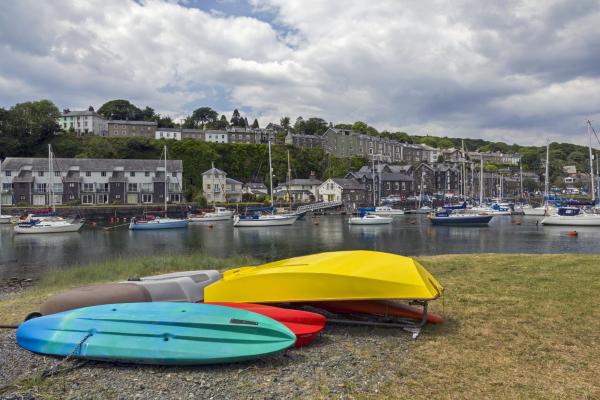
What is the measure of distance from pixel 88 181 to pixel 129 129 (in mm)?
42323

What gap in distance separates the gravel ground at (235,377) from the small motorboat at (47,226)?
1810 inches

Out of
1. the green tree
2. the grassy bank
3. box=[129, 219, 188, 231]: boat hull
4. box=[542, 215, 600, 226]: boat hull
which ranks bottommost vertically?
box=[129, 219, 188, 231]: boat hull

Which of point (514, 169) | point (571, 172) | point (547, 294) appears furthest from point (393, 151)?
point (547, 294)

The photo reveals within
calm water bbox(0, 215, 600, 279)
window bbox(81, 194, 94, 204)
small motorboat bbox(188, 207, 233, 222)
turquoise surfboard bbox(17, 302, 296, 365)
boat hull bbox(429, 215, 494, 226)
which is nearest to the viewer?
turquoise surfboard bbox(17, 302, 296, 365)

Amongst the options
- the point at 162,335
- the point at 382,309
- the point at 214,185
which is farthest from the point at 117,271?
the point at 214,185

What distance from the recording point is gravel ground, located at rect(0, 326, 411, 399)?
4.67m

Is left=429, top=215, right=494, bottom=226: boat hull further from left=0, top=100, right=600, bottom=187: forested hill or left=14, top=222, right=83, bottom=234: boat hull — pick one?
left=0, top=100, right=600, bottom=187: forested hill

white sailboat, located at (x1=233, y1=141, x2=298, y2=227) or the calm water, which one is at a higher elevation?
white sailboat, located at (x1=233, y1=141, x2=298, y2=227)

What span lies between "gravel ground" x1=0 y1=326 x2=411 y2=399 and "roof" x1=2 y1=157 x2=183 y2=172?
76.2 meters

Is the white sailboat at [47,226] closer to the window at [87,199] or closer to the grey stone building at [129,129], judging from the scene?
the window at [87,199]

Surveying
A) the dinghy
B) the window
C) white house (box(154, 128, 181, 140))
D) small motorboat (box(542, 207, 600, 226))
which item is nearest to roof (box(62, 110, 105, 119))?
white house (box(154, 128, 181, 140))

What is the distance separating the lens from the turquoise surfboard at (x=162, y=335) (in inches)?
213

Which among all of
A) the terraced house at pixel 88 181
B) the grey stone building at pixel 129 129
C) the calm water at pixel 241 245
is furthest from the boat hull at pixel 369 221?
the grey stone building at pixel 129 129

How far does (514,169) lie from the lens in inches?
6875
